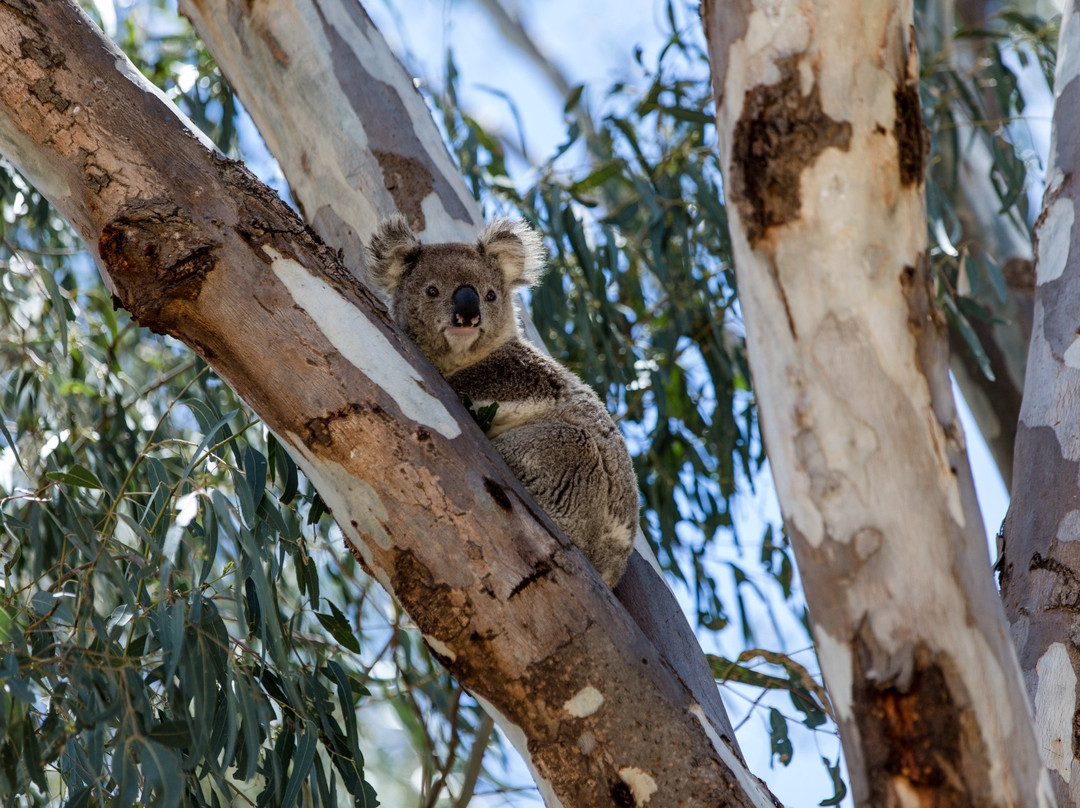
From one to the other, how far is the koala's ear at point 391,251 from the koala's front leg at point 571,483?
530 mm

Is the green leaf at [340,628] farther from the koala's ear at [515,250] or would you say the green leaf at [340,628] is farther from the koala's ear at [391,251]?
the koala's ear at [515,250]

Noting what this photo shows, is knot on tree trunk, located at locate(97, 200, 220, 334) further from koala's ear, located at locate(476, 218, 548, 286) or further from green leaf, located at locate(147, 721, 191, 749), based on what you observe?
koala's ear, located at locate(476, 218, 548, 286)

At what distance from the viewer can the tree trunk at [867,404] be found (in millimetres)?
1196

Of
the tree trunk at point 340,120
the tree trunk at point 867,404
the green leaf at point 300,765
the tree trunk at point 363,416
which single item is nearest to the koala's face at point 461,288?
the tree trunk at point 340,120

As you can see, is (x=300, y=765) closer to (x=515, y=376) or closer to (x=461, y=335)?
(x=515, y=376)

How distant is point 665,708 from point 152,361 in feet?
11.1

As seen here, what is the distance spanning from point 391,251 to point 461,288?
263 millimetres

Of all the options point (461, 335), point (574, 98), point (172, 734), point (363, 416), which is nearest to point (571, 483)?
point (461, 335)

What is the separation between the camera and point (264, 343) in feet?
5.42

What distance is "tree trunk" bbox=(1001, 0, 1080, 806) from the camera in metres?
1.87

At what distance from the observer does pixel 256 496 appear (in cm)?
218

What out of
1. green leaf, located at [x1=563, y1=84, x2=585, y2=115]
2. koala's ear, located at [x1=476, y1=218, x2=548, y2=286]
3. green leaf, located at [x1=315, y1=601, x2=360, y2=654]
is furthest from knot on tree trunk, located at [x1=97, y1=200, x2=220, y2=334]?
green leaf, located at [x1=563, y1=84, x2=585, y2=115]

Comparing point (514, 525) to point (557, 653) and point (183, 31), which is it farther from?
point (183, 31)

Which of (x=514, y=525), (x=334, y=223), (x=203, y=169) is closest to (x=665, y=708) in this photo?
(x=514, y=525)
